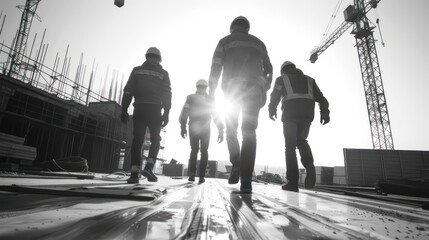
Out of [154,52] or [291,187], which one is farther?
[154,52]

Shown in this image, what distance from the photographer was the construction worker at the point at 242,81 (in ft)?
7.43

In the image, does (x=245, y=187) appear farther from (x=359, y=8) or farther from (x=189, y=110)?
(x=359, y=8)

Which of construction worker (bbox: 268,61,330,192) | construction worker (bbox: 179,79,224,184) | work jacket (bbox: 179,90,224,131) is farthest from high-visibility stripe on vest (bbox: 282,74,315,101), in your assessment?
work jacket (bbox: 179,90,224,131)

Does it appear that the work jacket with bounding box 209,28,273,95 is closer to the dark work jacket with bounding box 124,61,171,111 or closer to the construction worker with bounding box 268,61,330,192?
the construction worker with bounding box 268,61,330,192

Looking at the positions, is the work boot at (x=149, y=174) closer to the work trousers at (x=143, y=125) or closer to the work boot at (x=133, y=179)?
the work trousers at (x=143, y=125)

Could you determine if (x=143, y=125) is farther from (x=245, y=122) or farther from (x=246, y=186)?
(x=246, y=186)

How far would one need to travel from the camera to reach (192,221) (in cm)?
56

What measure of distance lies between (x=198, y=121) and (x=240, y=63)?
2.67m

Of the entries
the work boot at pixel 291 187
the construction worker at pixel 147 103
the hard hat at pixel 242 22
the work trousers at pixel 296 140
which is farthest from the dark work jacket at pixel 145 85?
the work boot at pixel 291 187

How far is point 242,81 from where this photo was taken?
2357 mm

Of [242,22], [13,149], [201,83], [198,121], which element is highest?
[201,83]

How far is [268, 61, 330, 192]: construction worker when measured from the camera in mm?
3285

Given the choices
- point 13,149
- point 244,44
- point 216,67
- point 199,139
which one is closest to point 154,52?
point 216,67

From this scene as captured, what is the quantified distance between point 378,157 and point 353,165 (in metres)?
1.56
